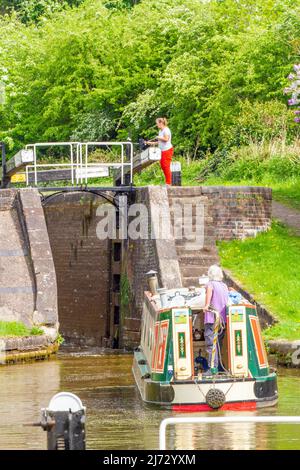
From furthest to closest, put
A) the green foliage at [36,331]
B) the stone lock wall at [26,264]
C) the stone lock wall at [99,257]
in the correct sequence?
the stone lock wall at [99,257] < the stone lock wall at [26,264] < the green foliage at [36,331]

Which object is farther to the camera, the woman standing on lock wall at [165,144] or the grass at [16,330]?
the woman standing on lock wall at [165,144]

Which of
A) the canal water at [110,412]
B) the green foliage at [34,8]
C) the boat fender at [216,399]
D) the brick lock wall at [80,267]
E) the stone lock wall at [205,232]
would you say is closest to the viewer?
the canal water at [110,412]

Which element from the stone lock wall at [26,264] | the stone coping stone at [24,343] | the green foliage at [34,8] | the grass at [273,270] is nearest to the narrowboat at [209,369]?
the grass at [273,270]

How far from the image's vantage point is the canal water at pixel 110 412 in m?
17.0

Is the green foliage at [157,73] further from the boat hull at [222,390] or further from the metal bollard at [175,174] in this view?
the boat hull at [222,390]

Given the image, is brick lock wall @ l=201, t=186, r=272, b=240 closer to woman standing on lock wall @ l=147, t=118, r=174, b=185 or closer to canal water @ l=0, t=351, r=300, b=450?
woman standing on lock wall @ l=147, t=118, r=174, b=185

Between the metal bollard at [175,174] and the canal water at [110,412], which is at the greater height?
the metal bollard at [175,174]

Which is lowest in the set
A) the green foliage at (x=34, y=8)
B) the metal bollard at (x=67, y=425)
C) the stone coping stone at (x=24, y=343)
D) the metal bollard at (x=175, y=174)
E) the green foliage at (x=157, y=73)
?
the stone coping stone at (x=24, y=343)

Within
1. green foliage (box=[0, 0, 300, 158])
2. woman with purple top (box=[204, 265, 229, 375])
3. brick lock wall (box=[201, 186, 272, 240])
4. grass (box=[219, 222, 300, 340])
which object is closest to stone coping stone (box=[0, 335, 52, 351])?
grass (box=[219, 222, 300, 340])

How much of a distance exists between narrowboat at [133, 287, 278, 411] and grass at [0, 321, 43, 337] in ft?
22.6

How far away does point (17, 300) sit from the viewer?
2866 centimetres

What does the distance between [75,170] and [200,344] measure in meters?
11.4

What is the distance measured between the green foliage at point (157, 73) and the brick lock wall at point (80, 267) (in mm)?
7042
